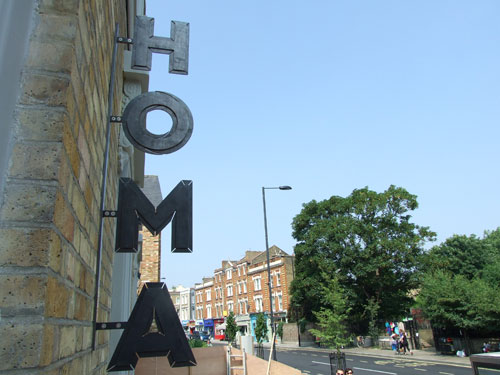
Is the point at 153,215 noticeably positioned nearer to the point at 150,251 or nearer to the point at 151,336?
the point at 151,336

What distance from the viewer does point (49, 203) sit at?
119cm

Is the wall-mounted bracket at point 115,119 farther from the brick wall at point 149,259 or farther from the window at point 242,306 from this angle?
the window at point 242,306

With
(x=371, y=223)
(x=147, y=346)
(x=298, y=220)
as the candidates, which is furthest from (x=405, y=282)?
(x=147, y=346)

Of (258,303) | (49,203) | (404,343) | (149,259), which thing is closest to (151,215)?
(49,203)

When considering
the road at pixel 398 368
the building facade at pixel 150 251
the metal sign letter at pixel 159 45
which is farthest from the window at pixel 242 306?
the metal sign letter at pixel 159 45

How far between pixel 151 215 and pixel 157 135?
49 cm

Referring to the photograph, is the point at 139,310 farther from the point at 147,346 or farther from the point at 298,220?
the point at 298,220

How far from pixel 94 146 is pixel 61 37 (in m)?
0.66

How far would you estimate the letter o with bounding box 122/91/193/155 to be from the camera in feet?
7.24

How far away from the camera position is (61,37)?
4.52ft

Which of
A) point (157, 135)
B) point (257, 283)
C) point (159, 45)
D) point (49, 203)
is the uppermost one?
point (257, 283)

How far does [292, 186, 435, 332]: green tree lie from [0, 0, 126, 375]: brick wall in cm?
3068

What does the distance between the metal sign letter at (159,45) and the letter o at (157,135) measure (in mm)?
391

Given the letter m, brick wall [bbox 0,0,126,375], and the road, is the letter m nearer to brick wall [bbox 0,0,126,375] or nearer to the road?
brick wall [bbox 0,0,126,375]
